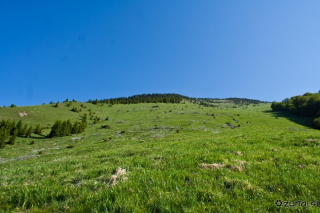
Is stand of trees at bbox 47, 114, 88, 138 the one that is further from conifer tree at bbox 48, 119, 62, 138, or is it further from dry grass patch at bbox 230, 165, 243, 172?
dry grass patch at bbox 230, 165, 243, 172

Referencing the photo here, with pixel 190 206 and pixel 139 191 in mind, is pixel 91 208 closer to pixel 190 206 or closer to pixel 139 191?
pixel 139 191

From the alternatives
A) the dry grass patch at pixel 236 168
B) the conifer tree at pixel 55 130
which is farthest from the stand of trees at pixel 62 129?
the dry grass patch at pixel 236 168

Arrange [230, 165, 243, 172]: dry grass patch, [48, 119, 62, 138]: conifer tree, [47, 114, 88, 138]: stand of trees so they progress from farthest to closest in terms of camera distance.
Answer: [47, 114, 88, 138]: stand of trees → [48, 119, 62, 138]: conifer tree → [230, 165, 243, 172]: dry grass patch

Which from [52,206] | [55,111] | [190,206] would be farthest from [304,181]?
[55,111]

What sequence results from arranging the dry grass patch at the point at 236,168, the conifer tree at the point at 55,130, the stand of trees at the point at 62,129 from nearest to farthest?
1. the dry grass patch at the point at 236,168
2. the conifer tree at the point at 55,130
3. the stand of trees at the point at 62,129

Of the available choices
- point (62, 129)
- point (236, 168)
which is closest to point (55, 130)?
point (62, 129)

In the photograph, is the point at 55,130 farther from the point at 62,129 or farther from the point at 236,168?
the point at 236,168

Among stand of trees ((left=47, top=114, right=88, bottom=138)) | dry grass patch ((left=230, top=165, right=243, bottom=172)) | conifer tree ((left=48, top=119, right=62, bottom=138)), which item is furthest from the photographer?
stand of trees ((left=47, top=114, right=88, bottom=138))

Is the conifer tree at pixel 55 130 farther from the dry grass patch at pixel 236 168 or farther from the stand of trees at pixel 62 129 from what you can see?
the dry grass patch at pixel 236 168

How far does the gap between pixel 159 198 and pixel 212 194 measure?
1613 millimetres

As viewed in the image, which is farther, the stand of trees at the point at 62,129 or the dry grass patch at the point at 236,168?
the stand of trees at the point at 62,129

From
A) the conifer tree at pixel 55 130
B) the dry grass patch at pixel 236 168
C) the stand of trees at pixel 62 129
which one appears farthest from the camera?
the stand of trees at pixel 62 129

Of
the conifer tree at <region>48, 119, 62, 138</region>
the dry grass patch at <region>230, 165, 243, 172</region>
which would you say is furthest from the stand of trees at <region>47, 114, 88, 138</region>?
the dry grass patch at <region>230, 165, 243, 172</region>

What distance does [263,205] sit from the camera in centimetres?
380
